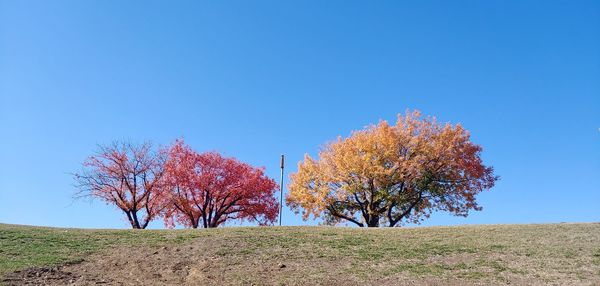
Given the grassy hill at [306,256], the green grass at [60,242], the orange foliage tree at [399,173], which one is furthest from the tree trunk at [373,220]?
the green grass at [60,242]

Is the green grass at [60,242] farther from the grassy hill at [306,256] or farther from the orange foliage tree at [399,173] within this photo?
the orange foliage tree at [399,173]

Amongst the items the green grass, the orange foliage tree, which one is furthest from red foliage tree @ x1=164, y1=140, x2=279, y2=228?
the green grass

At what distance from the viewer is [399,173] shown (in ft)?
107

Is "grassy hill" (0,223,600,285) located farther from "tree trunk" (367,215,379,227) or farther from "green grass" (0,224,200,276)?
"tree trunk" (367,215,379,227)

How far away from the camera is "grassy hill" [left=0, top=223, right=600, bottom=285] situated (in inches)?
500

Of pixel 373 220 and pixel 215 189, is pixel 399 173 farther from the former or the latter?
pixel 215 189

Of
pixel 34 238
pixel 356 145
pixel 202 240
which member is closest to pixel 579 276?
pixel 202 240

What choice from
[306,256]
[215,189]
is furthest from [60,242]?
[215,189]

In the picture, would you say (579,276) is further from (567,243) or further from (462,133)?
(462,133)

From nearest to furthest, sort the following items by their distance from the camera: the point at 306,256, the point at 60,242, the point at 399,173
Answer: the point at 306,256, the point at 60,242, the point at 399,173

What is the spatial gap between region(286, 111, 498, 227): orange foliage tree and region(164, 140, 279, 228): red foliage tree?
3981 millimetres

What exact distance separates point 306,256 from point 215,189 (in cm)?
2271

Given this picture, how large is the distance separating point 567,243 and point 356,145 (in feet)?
60.7

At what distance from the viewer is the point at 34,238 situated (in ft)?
56.7
